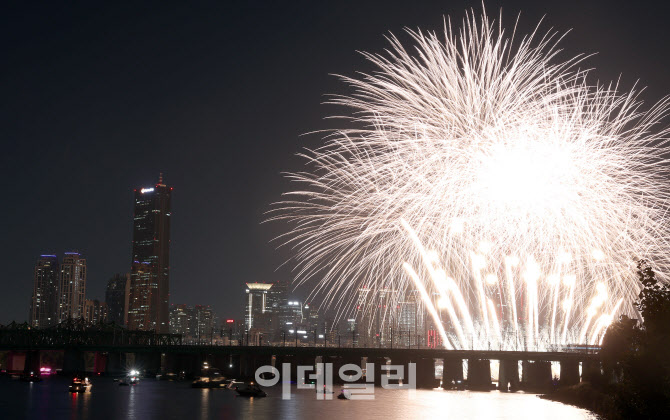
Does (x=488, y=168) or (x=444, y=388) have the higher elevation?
(x=488, y=168)

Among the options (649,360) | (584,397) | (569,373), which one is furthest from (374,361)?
(649,360)

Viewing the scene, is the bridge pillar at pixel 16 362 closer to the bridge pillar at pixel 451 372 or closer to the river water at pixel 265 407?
the river water at pixel 265 407

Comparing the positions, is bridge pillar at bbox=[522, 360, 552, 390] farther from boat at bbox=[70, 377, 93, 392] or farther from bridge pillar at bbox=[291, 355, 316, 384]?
boat at bbox=[70, 377, 93, 392]

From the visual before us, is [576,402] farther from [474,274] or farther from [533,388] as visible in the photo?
[474,274]

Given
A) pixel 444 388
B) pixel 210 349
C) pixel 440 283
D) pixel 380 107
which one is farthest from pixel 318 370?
pixel 380 107

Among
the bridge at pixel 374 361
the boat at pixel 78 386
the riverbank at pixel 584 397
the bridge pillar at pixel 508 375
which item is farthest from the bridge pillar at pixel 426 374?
the boat at pixel 78 386

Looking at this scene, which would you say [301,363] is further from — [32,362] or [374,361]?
[32,362]
